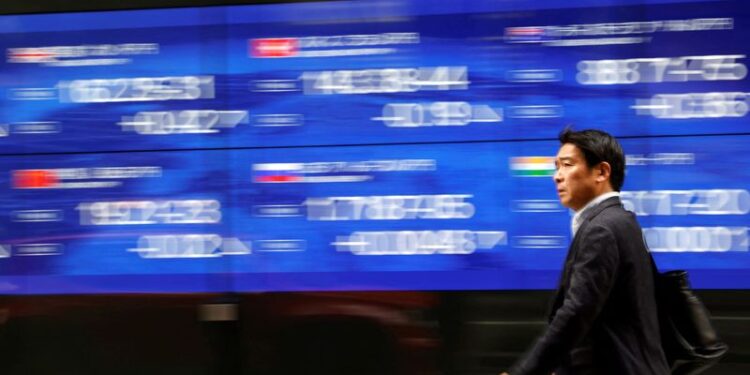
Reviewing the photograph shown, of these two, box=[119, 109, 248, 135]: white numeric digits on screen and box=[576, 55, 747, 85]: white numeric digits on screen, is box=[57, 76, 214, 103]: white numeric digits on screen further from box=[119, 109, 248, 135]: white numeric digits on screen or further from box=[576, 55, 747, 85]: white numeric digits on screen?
box=[576, 55, 747, 85]: white numeric digits on screen

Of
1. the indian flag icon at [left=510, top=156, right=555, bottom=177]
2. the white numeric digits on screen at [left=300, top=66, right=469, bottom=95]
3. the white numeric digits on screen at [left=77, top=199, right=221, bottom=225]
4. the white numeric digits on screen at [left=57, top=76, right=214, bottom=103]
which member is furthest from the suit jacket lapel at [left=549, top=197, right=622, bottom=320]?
the white numeric digits on screen at [left=57, top=76, right=214, bottom=103]

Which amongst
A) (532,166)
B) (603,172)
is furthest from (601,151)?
(532,166)

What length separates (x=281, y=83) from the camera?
405cm

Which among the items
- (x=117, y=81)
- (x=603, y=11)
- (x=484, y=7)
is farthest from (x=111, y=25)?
(x=603, y=11)

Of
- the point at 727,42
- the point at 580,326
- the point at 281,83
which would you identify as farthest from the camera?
the point at 281,83

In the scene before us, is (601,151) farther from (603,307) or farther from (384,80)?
(384,80)

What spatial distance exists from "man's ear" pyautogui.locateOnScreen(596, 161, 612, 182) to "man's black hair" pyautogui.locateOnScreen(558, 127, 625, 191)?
11 mm

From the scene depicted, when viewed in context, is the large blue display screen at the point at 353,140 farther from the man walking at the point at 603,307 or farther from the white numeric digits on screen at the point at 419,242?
the man walking at the point at 603,307

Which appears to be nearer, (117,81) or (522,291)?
(522,291)

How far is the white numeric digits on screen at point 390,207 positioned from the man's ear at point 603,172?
1.17m

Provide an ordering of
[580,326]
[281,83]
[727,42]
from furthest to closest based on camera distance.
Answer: [281,83], [727,42], [580,326]

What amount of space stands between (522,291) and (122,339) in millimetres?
1930

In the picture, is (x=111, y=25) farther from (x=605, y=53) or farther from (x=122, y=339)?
(x=605, y=53)

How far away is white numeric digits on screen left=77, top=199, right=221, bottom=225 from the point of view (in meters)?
4.07
